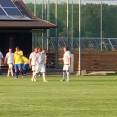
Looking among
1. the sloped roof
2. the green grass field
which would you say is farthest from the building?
the green grass field

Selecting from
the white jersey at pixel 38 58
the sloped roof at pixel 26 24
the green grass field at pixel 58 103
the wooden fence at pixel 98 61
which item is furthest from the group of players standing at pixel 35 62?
the green grass field at pixel 58 103

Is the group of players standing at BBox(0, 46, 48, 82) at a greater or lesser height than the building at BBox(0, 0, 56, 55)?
lesser

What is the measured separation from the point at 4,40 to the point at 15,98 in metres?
26.5

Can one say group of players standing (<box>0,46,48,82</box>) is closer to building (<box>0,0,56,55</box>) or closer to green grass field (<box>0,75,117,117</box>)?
building (<box>0,0,56,55</box>)

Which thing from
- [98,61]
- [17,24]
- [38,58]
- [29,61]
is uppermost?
[17,24]

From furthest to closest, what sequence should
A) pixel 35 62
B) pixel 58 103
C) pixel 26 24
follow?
pixel 26 24 < pixel 35 62 < pixel 58 103

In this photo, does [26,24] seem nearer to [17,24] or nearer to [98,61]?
[17,24]

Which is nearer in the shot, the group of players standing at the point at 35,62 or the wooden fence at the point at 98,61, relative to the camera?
the group of players standing at the point at 35,62

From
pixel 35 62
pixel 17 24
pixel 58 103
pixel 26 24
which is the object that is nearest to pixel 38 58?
pixel 35 62

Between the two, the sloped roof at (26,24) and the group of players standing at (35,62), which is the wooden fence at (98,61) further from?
the group of players standing at (35,62)

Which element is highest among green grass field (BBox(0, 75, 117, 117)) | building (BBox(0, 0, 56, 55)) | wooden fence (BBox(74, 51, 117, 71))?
building (BBox(0, 0, 56, 55))

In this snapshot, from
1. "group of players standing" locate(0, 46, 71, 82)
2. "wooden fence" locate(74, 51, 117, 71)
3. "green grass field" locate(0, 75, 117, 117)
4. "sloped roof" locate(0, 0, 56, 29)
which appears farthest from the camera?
"wooden fence" locate(74, 51, 117, 71)

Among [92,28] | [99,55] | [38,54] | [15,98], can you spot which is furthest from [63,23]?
[15,98]

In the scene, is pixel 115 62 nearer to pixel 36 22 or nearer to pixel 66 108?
pixel 36 22
